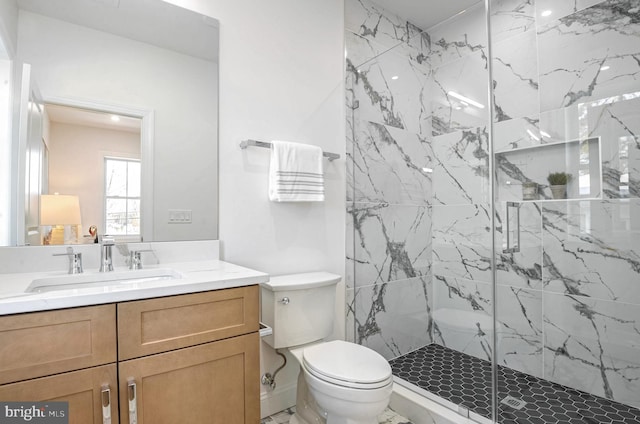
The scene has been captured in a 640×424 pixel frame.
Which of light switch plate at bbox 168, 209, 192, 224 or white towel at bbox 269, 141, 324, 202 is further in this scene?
white towel at bbox 269, 141, 324, 202

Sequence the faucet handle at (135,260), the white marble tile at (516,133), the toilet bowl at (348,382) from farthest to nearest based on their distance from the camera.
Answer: the white marble tile at (516,133)
the faucet handle at (135,260)
the toilet bowl at (348,382)

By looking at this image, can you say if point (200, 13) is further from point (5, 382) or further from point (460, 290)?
point (460, 290)

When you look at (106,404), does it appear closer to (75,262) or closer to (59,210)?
(75,262)

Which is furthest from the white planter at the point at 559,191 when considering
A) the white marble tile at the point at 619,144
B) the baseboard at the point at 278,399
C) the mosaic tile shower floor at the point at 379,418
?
the baseboard at the point at 278,399

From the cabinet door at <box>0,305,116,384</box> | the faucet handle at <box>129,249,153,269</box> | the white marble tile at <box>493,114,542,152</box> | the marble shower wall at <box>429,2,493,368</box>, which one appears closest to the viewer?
the cabinet door at <box>0,305,116,384</box>

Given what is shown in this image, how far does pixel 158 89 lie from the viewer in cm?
165

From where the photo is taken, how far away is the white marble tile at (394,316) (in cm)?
229

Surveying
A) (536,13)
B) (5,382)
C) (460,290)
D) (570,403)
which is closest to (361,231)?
(460,290)

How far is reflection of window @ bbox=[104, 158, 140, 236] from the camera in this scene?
5.01 ft

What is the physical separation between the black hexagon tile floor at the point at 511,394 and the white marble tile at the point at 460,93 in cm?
150

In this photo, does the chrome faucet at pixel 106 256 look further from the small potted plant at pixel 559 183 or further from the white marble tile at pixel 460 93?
the small potted plant at pixel 559 183

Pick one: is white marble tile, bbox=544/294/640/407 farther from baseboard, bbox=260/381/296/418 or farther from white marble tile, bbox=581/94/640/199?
baseboard, bbox=260/381/296/418

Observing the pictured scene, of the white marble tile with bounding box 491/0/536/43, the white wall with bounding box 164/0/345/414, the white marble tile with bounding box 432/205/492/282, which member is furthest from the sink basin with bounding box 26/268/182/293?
the white marble tile with bounding box 491/0/536/43

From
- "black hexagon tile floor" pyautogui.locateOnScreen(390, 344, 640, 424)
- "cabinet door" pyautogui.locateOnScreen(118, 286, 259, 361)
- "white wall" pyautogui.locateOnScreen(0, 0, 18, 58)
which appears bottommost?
"black hexagon tile floor" pyautogui.locateOnScreen(390, 344, 640, 424)
